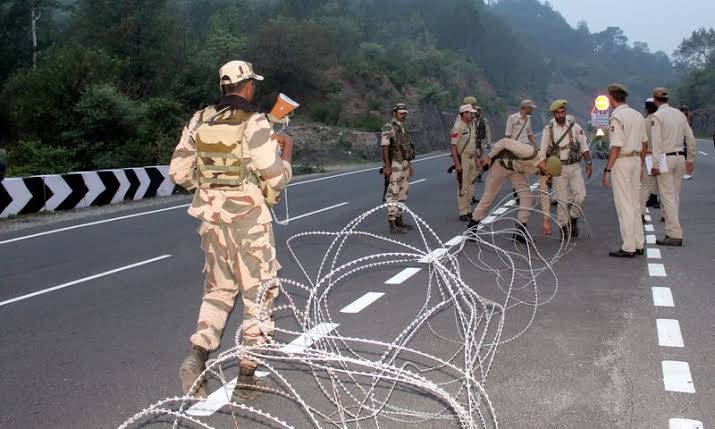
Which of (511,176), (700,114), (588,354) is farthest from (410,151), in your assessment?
(700,114)

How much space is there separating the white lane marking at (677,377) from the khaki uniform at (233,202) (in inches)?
95.9

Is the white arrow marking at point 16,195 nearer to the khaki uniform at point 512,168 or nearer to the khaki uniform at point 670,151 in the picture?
the khaki uniform at point 512,168

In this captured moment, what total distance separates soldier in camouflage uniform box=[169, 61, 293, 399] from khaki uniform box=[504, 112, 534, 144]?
8509mm

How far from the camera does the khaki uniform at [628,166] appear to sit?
29.7ft

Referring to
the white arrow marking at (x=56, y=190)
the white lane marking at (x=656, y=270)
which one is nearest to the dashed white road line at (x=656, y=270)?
the white lane marking at (x=656, y=270)

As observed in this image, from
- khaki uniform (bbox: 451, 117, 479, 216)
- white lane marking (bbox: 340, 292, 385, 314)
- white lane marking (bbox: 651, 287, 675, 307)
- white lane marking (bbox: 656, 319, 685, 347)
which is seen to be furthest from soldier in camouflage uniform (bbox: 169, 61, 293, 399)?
khaki uniform (bbox: 451, 117, 479, 216)

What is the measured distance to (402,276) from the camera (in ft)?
27.2

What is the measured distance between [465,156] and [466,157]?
2 centimetres

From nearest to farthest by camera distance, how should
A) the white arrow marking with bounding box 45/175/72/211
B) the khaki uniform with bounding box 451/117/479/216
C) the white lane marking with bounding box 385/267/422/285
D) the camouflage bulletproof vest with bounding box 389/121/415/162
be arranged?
the white lane marking with bounding box 385/267/422/285 < the camouflage bulletproof vest with bounding box 389/121/415/162 < the khaki uniform with bounding box 451/117/479/216 < the white arrow marking with bounding box 45/175/72/211

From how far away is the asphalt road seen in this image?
4.55m

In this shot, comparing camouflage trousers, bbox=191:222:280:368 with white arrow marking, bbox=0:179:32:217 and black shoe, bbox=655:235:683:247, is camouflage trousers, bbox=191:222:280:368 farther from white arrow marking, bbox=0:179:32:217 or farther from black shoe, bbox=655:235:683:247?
white arrow marking, bbox=0:179:32:217

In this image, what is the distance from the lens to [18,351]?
5.84 meters

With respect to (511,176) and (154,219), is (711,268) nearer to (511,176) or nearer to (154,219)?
(511,176)

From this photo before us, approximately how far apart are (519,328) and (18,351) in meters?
3.78
